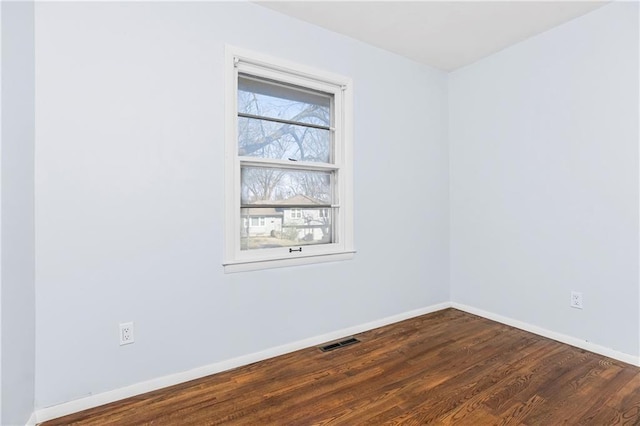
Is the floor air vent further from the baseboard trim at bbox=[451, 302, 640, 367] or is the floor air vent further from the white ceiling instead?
the white ceiling

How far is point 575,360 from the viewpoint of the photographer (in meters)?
2.39

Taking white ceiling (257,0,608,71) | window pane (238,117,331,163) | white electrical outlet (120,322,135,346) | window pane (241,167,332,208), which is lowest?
white electrical outlet (120,322,135,346)

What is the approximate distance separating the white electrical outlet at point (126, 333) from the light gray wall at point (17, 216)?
15.6 inches

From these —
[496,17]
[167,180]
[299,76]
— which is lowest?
[167,180]

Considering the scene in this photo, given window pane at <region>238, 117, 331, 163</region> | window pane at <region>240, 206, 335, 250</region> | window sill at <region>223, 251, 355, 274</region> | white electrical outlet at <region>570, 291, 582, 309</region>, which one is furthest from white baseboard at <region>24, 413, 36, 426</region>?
white electrical outlet at <region>570, 291, 582, 309</region>

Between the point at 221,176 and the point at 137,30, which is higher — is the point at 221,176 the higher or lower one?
the lower one

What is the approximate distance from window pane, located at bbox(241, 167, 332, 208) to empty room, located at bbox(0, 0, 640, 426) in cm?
2

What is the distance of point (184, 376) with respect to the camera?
7.00ft

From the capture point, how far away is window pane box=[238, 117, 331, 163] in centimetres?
249

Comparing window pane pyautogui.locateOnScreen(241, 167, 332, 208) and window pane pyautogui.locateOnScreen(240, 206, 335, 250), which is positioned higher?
window pane pyautogui.locateOnScreen(241, 167, 332, 208)

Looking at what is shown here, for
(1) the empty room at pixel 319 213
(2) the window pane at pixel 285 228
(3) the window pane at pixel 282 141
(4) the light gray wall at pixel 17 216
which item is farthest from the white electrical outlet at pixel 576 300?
(4) the light gray wall at pixel 17 216

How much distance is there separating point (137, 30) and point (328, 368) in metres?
2.46

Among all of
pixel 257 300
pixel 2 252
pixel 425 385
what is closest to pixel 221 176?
pixel 257 300

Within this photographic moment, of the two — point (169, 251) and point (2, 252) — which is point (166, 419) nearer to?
point (169, 251)
